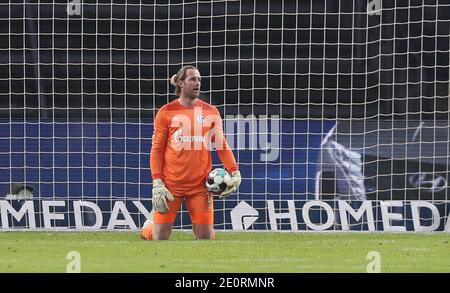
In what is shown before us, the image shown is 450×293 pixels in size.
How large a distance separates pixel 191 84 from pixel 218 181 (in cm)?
102

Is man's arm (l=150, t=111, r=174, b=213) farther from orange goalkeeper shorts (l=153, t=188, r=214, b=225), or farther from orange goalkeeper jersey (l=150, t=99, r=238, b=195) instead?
orange goalkeeper shorts (l=153, t=188, r=214, b=225)

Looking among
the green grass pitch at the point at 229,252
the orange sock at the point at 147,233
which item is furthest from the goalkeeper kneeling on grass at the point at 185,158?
the green grass pitch at the point at 229,252

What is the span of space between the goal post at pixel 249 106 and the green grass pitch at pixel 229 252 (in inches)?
35.5

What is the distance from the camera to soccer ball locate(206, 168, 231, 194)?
13547 mm

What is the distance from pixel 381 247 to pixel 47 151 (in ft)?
16.6

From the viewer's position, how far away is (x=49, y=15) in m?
16.7

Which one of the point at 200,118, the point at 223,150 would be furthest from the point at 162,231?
the point at 200,118

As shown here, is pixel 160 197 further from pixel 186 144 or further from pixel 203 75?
pixel 203 75

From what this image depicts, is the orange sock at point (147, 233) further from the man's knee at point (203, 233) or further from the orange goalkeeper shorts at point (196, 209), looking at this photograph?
the man's knee at point (203, 233)

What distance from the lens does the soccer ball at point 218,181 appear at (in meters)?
13.5

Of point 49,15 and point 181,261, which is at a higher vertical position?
point 49,15
